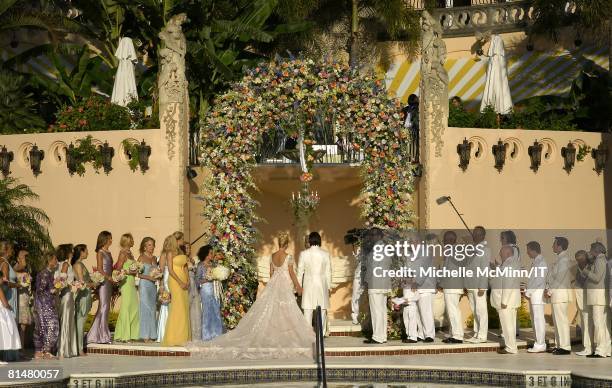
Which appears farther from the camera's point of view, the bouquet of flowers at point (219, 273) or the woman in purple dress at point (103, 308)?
the bouquet of flowers at point (219, 273)

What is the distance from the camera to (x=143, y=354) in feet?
60.7

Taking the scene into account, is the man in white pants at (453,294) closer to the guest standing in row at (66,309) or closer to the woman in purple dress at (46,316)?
the guest standing in row at (66,309)

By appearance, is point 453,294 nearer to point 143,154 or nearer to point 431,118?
point 431,118

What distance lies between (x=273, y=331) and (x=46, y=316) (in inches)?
128

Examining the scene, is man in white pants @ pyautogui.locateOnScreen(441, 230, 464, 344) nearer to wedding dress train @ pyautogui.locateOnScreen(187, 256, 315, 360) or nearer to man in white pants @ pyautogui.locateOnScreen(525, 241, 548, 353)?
man in white pants @ pyautogui.locateOnScreen(525, 241, 548, 353)

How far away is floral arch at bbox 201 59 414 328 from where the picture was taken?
20969mm

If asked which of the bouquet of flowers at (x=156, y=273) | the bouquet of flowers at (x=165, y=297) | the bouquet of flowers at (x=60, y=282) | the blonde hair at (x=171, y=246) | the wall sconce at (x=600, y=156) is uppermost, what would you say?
the wall sconce at (x=600, y=156)

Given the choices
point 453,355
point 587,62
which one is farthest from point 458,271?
point 587,62

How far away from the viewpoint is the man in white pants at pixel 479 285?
754 inches

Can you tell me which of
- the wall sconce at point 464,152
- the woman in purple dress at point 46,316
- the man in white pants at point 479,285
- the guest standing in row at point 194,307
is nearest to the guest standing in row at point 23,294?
the woman in purple dress at point 46,316

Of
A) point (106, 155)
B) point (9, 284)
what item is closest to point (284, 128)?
point (106, 155)

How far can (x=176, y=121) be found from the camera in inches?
886

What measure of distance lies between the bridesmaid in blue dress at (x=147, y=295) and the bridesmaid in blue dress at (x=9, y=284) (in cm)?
236

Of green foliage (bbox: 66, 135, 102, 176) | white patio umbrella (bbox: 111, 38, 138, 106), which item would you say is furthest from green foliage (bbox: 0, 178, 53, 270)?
white patio umbrella (bbox: 111, 38, 138, 106)
